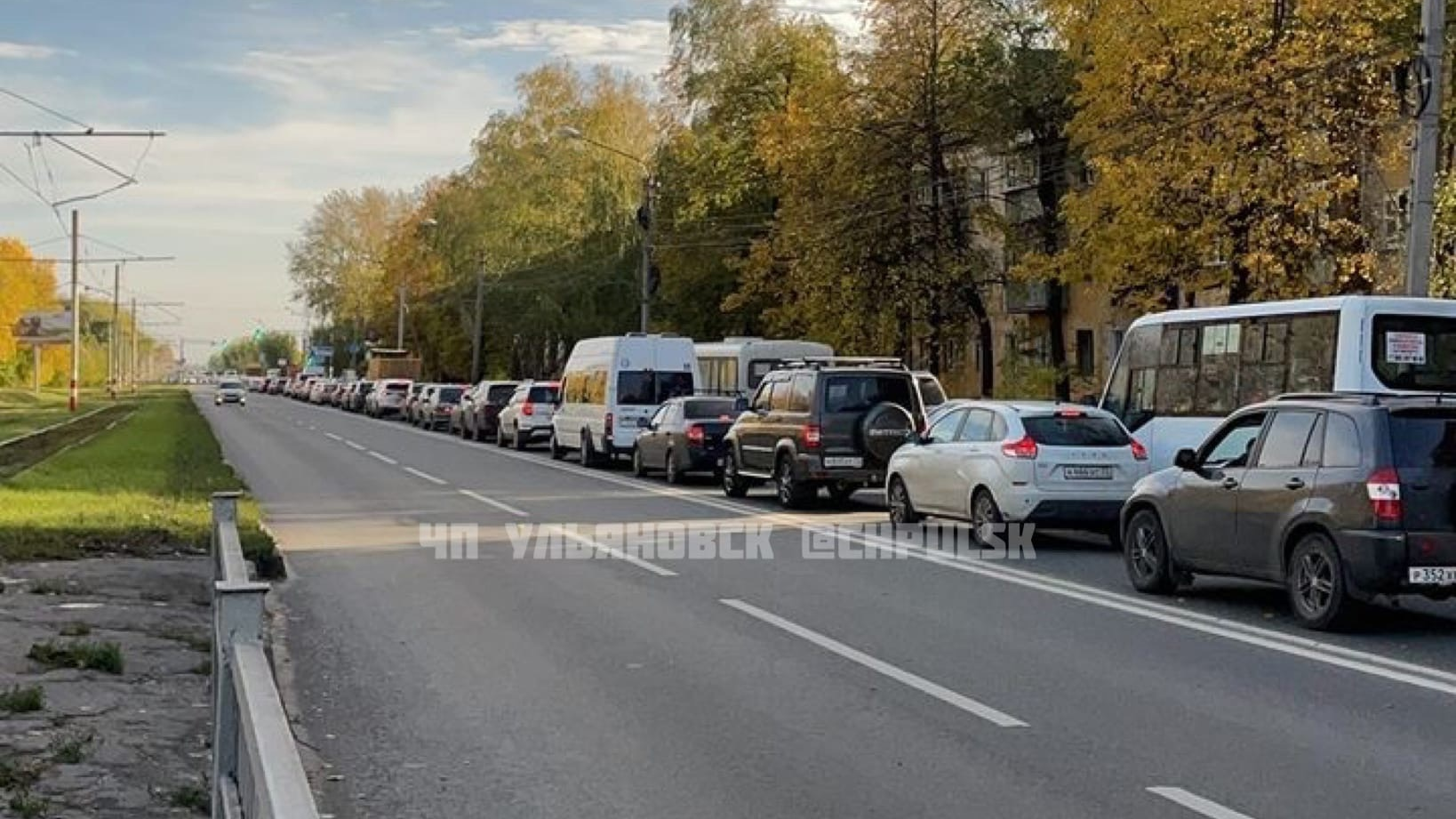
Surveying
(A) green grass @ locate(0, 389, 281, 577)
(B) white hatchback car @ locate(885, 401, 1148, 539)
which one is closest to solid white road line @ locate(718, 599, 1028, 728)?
(A) green grass @ locate(0, 389, 281, 577)

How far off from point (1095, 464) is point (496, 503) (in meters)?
8.93

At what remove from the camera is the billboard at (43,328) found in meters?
93.7

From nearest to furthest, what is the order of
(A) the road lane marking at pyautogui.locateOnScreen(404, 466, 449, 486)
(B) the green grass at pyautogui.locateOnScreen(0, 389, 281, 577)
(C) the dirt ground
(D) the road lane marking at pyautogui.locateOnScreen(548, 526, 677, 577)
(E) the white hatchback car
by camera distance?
1. (C) the dirt ground
2. (D) the road lane marking at pyautogui.locateOnScreen(548, 526, 677, 577)
3. (B) the green grass at pyautogui.locateOnScreen(0, 389, 281, 577)
4. (E) the white hatchback car
5. (A) the road lane marking at pyautogui.locateOnScreen(404, 466, 449, 486)

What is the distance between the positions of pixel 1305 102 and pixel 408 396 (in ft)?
140

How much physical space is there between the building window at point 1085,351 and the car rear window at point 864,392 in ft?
92.5

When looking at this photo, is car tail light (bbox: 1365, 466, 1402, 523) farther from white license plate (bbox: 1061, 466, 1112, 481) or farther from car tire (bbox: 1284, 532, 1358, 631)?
white license plate (bbox: 1061, 466, 1112, 481)

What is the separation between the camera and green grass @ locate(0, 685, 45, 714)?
7.67 meters

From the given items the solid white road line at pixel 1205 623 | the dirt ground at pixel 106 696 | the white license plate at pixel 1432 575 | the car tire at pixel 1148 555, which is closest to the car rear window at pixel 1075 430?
the solid white road line at pixel 1205 623

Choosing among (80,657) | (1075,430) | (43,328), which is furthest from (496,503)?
(43,328)

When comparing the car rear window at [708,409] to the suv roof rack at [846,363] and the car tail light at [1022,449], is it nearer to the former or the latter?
the suv roof rack at [846,363]

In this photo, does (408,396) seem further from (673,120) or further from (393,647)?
(393,647)

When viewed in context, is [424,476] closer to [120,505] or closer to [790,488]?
[790,488]

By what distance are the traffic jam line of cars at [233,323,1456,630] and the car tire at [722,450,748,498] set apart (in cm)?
3

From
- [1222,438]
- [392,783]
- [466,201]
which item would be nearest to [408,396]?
[466,201]
